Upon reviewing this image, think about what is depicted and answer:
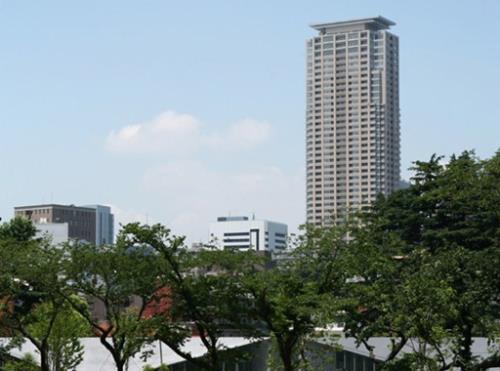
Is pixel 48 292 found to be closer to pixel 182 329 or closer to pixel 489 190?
pixel 182 329

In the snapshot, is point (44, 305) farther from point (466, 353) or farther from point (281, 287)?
point (466, 353)

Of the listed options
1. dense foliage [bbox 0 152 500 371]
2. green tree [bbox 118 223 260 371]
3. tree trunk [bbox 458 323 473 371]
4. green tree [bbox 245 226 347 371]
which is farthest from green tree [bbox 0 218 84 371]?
tree trunk [bbox 458 323 473 371]

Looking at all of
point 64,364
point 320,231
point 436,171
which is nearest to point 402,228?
point 436,171

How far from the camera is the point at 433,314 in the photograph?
3250 cm

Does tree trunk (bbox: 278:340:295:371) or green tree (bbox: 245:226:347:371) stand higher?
green tree (bbox: 245:226:347:371)

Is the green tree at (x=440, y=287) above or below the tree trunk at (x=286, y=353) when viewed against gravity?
above

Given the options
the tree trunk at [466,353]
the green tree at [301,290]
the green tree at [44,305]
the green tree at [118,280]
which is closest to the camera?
the green tree at [301,290]

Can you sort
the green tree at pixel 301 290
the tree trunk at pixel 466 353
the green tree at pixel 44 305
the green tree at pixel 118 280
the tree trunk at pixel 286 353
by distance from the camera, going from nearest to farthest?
the green tree at pixel 301 290
the tree trunk at pixel 286 353
the tree trunk at pixel 466 353
the green tree at pixel 118 280
the green tree at pixel 44 305

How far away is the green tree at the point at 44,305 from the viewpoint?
115 feet

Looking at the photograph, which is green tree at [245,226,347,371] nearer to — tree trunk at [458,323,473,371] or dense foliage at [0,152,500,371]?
dense foliage at [0,152,500,371]

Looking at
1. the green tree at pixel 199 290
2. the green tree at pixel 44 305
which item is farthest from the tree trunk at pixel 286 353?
the green tree at pixel 44 305

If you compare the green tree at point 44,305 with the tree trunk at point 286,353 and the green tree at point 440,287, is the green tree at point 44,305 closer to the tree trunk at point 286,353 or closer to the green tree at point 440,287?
the tree trunk at point 286,353

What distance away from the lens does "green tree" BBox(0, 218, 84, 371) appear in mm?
35125

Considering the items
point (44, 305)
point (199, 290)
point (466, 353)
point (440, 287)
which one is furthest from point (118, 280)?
point (44, 305)
